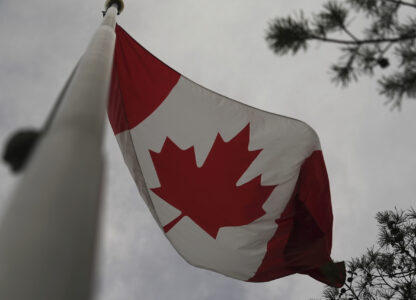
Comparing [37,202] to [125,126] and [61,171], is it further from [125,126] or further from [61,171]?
[125,126]

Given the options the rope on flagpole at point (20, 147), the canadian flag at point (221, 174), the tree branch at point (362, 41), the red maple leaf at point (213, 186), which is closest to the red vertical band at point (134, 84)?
the canadian flag at point (221, 174)

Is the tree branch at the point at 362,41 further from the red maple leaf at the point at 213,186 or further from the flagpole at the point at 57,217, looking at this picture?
the red maple leaf at the point at 213,186

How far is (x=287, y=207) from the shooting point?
5.00 m

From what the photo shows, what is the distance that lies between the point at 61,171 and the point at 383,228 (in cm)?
447

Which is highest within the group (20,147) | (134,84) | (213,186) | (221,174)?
(134,84)

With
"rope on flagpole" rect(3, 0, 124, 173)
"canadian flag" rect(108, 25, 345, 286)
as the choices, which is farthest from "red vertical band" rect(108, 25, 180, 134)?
"rope on flagpole" rect(3, 0, 124, 173)

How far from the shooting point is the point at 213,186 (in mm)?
5016

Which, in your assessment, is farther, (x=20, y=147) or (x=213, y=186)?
(x=213, y=186)

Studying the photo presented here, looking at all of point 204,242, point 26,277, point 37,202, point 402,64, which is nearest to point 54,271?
point 26,277

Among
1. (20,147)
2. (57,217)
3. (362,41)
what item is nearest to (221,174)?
(362,41)

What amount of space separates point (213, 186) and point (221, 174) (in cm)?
20

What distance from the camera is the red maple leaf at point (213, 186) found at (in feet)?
16.1

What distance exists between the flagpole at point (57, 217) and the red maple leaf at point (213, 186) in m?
3.47

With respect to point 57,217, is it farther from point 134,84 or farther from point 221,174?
point 134,84
